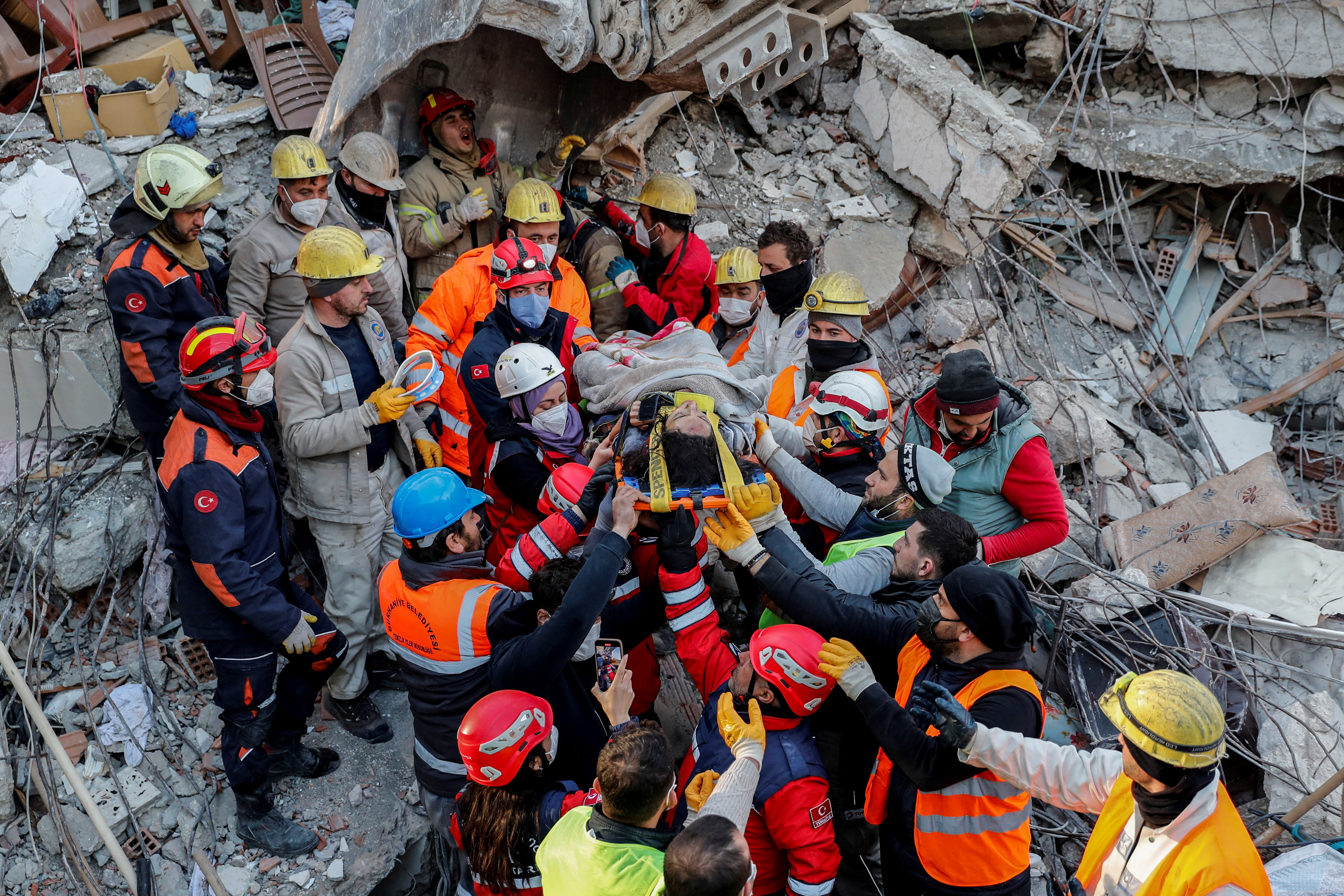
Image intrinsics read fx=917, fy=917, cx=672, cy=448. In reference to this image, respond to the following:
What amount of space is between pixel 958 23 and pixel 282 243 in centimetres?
496

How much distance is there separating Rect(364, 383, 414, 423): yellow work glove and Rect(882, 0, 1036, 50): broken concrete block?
4922mm

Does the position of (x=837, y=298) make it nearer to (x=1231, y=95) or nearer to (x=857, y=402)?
(x=857, y=402)

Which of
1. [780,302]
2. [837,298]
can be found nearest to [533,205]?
[780,302]

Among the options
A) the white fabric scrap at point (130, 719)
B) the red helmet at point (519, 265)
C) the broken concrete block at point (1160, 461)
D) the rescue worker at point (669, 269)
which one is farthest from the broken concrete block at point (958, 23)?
the white fabric scrap at point (130, 719)

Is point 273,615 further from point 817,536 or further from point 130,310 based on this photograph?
point 817,536

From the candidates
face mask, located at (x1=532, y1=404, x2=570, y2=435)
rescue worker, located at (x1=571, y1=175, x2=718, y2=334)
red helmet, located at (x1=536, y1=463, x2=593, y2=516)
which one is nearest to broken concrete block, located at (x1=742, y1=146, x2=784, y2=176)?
rescue worker, located at (x1=571, y1=175, x2=718, y2=334)

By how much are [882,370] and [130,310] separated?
13.6 feet

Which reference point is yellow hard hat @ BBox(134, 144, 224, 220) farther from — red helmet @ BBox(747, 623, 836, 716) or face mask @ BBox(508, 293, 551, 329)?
red helmet @ BBox(747, 623, 836, 716)

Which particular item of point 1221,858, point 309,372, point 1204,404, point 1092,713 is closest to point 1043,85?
point 1204,404

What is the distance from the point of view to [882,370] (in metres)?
5.86

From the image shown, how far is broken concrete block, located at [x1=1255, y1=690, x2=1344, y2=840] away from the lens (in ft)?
11.8

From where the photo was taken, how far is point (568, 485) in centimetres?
322

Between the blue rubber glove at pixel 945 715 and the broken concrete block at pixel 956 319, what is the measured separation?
151 inches

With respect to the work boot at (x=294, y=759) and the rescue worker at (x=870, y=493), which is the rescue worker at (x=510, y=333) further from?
the work boot at (x=294, y=759)
